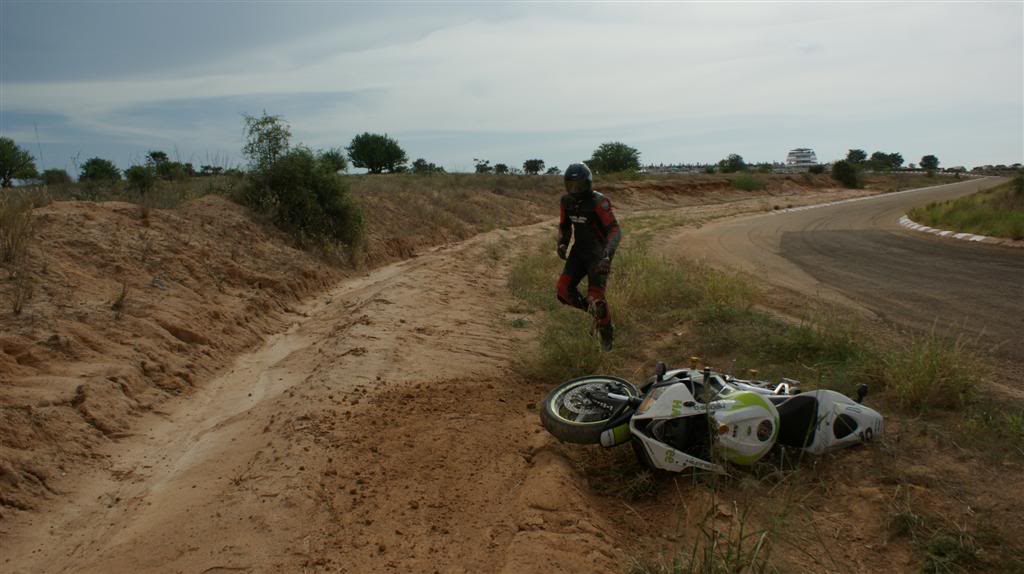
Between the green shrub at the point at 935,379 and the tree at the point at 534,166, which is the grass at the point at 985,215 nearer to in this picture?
the green shrub at the point at 935,379

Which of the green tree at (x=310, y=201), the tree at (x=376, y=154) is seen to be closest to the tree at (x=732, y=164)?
the tree at (x=376, y=154)

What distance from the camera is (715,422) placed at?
3.93 meters

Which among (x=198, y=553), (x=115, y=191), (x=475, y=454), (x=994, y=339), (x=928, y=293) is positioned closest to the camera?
(x=198, y=553)

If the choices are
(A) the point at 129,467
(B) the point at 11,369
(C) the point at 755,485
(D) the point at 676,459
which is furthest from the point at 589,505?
(B) the point at 11,369

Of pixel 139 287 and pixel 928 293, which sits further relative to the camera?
pixel 928 293

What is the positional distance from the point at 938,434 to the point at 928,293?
577 centimetres

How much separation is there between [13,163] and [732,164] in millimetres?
74291

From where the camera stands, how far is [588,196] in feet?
→ 24.7

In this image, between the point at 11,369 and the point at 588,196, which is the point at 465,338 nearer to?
the point at 588,196

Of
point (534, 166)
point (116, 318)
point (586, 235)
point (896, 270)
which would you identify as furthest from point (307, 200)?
point (534, 166)

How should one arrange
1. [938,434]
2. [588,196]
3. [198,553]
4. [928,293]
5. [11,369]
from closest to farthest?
[198,553] < [938,434] < [11,369] < [588,196] < [928,293]

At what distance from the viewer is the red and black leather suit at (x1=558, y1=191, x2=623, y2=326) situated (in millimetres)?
7293

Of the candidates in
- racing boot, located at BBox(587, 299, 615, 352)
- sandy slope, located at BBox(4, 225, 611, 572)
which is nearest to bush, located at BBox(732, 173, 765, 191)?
racing boot, located at BBox(587, 299, 615, 352)

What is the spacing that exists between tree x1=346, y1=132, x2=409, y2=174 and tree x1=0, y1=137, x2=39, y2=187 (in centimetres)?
3954
